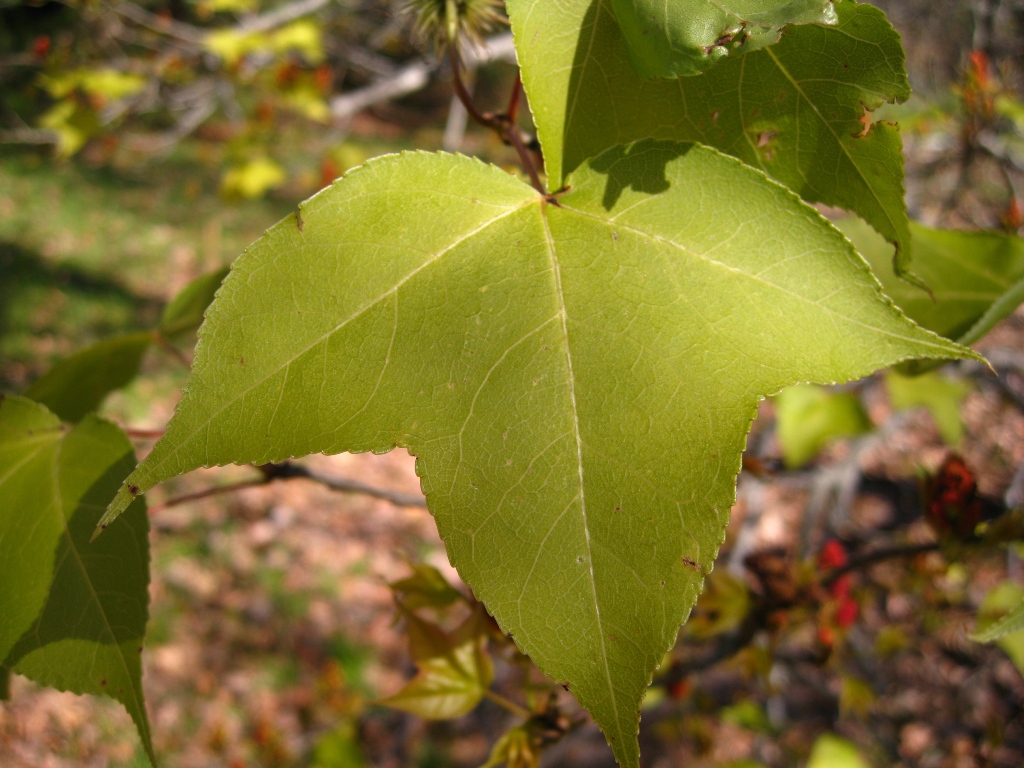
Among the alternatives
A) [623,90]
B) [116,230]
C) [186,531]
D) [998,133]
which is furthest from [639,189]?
[116,230]

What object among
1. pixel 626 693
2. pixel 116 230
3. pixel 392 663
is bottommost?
pixel 392 663

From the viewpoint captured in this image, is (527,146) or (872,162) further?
(527,146)

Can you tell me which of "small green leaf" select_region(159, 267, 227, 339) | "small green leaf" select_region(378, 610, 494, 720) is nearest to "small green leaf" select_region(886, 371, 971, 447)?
"small green leaf" select_region(378, 610, 494, 720)

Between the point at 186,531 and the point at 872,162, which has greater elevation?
the point at 872,162

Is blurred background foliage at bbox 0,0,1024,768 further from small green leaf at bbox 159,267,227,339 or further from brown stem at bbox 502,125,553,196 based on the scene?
brown stem at bbox 502,125,553,196

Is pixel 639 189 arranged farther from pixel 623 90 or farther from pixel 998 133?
pixel 998 133

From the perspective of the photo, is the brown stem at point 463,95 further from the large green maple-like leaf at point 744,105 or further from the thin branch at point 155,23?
the thin branch at point 155,23

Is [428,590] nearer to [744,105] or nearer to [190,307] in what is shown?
[190,307]
